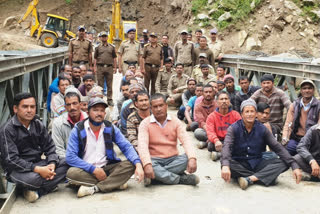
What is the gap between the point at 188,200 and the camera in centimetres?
359

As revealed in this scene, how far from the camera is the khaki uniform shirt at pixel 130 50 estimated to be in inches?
359

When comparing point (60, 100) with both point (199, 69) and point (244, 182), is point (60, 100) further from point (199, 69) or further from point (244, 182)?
point (199, 69)

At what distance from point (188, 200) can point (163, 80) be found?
5941 millimetres

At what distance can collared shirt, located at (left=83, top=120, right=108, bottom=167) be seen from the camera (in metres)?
3.74

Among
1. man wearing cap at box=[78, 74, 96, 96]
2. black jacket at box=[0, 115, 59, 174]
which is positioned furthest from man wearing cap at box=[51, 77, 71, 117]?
black jacket at box=[0, 115, 59, 174]

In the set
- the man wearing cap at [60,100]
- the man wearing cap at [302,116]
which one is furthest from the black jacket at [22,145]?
the man wearing cap at [302,116]

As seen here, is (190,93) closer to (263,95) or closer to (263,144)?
(263,95)

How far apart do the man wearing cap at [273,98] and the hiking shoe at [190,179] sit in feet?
7.57

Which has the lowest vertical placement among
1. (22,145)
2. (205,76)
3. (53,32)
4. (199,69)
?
(22,145)

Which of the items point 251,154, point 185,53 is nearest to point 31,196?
point 251,154

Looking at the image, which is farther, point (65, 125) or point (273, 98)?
point (273, 98)

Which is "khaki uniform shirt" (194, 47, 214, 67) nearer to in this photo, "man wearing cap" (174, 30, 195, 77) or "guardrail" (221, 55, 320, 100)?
"man wearing cap" (174, 30, 195, 77)

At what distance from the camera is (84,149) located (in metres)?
3.76

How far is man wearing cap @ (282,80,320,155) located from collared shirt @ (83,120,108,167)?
269 cm
